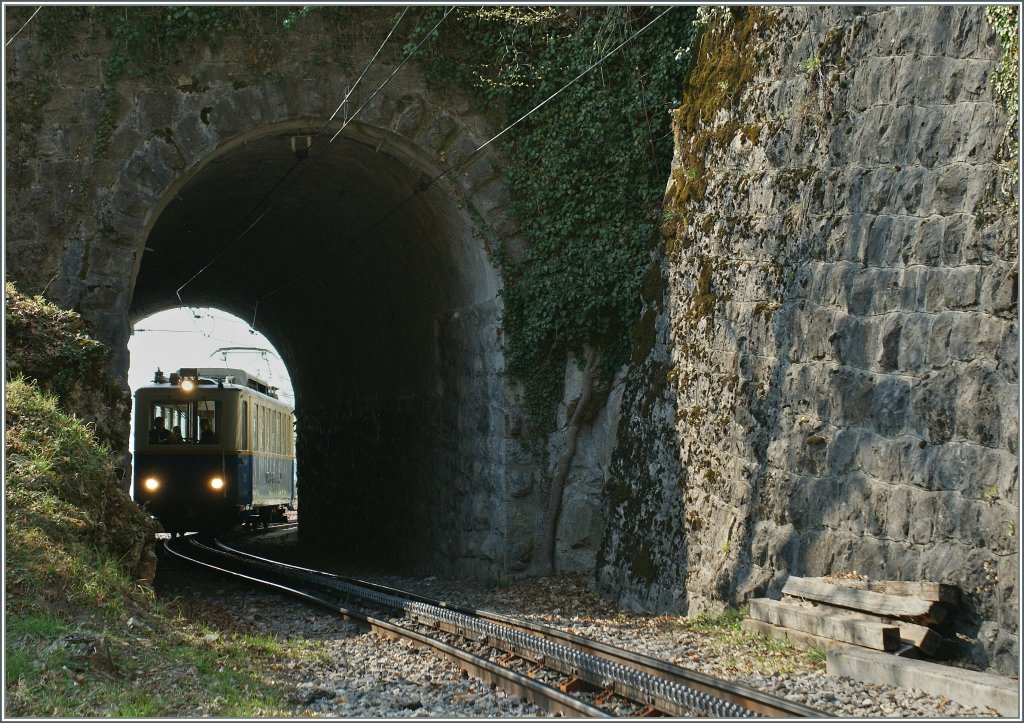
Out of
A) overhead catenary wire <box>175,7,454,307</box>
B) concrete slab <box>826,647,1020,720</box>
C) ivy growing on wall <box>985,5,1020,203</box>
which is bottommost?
concrete slab <box>826,647,1020,720</box>

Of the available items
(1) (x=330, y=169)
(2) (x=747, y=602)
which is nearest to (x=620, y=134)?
(1) (x=330, y=169)

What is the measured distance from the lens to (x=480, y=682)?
712 centimetres

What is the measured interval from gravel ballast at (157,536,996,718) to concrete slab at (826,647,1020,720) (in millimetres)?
68

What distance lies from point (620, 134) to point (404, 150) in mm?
2781

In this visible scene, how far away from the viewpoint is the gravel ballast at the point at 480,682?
6.16 m

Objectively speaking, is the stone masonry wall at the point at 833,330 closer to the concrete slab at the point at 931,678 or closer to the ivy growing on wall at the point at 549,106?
the concrete slab at the point at 931,678

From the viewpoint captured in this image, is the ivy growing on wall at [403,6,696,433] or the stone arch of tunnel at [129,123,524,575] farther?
the stone arch of tunnel at [129,123,524,575]

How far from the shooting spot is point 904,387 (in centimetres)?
743

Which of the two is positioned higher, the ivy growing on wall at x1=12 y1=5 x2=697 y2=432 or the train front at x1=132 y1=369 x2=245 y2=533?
the ivy growing on wall at x1=12 y1=5 x2=697 y2=432

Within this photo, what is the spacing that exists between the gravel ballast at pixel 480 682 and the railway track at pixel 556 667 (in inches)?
5.6

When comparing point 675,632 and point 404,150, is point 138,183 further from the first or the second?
point 675,632

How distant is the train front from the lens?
2095cm

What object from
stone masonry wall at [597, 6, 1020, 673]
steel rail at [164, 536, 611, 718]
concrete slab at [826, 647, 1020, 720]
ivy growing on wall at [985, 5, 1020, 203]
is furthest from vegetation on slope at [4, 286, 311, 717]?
ivy growing on wall at [985, 5, 1020, 203]

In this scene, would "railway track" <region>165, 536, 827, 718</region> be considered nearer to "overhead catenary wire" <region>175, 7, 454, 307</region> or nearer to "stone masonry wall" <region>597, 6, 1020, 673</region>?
"stone masonry wall" <region>597, 6, 1020, 673</region>
